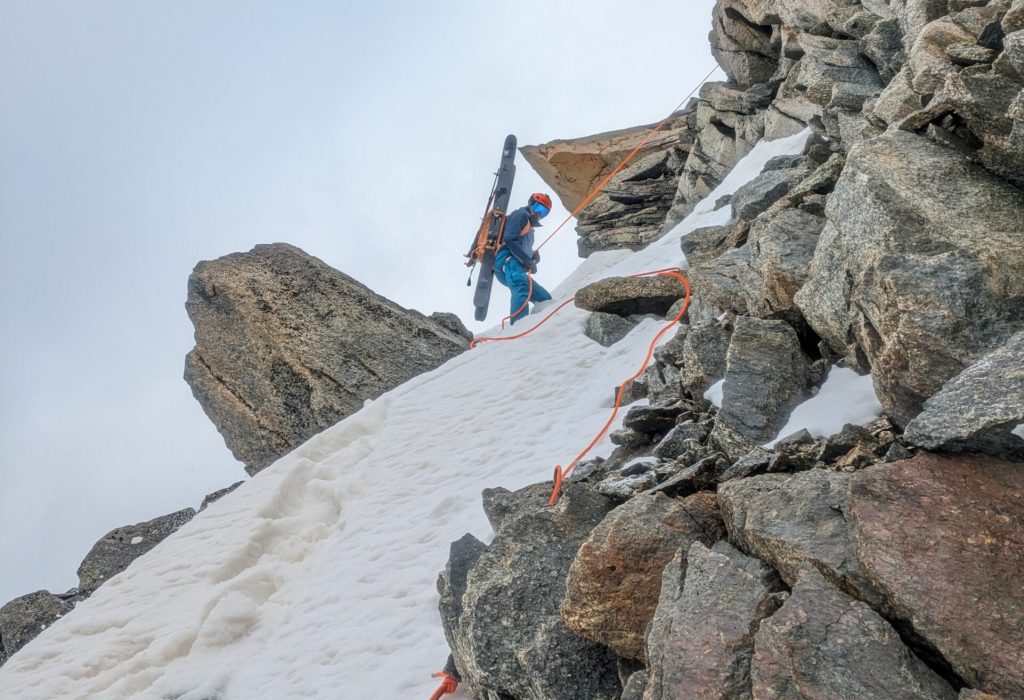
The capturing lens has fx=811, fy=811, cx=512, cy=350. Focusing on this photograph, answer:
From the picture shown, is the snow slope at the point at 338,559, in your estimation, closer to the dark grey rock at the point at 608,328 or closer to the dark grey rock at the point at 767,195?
the dark grey rock at the point at 608,328

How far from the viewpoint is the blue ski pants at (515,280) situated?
20.3m

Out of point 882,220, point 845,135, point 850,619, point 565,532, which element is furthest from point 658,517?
point 845,135

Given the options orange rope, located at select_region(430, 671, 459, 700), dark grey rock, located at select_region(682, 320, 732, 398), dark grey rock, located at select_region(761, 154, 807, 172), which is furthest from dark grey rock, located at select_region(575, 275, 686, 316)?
orange rope, located at select_region(430, 671, 459, 700)

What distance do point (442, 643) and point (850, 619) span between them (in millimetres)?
4764

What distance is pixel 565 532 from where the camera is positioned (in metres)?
6.53

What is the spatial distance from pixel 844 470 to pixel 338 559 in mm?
7137

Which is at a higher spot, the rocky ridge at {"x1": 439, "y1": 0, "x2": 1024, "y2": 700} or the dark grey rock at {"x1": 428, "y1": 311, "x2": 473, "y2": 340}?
the dark grey rock at {"x1": 428, "y1": 311, "x2": 473, "y2": 340}

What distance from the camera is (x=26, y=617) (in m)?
13.6

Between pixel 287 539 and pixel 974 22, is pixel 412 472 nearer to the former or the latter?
pixel 287 539

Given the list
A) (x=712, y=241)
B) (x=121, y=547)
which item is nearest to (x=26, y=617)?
(x=121, y=547)

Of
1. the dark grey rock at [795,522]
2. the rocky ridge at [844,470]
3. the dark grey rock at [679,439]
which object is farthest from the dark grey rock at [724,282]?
the dark grey rock at [795,522]

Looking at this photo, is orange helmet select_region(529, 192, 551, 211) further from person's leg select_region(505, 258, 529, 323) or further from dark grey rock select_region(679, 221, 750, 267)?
dark grey rock select_region(679, 221, 750, 267)

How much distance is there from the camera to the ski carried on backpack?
2081cm

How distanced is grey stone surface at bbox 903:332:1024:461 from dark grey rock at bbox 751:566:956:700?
1.06 m
